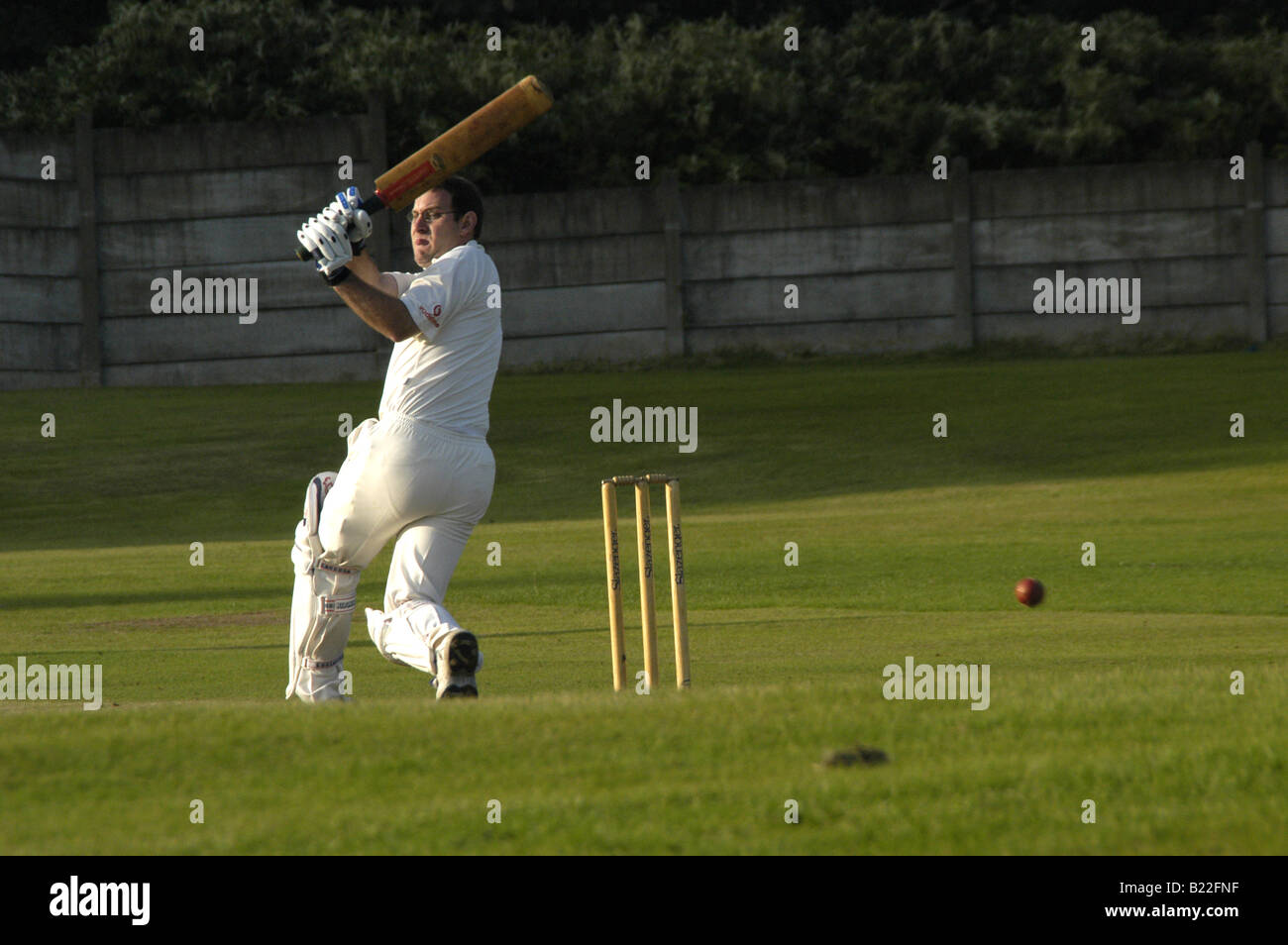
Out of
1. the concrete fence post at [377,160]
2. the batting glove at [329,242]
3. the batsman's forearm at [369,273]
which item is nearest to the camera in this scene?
the batting glove at [329,242]

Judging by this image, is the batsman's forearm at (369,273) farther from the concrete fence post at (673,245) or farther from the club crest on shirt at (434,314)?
the concrete fence post at (673,245)

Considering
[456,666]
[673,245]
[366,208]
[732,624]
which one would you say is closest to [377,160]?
[673,245]

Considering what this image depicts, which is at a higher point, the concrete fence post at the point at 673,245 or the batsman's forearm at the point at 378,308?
the concrete fence post at the point at 673,245

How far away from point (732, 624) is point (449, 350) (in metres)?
5.82

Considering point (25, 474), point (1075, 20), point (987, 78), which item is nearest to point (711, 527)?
point (25, 474)

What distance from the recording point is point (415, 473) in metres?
6.64

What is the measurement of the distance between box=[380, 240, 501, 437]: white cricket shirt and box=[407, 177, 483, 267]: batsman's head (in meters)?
0.16

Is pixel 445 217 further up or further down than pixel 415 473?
further up

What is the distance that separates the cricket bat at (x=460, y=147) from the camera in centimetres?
671

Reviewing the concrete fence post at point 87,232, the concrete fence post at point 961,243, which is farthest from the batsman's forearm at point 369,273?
the concrete fence post at point 87,232

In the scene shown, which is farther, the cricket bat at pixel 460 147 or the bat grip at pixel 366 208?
the cricket bat at pixel 460 147

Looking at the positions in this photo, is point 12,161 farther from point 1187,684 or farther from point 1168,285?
point 1187,684

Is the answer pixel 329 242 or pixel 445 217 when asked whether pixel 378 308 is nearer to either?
pixel 329 242

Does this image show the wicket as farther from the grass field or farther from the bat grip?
the bat grip
